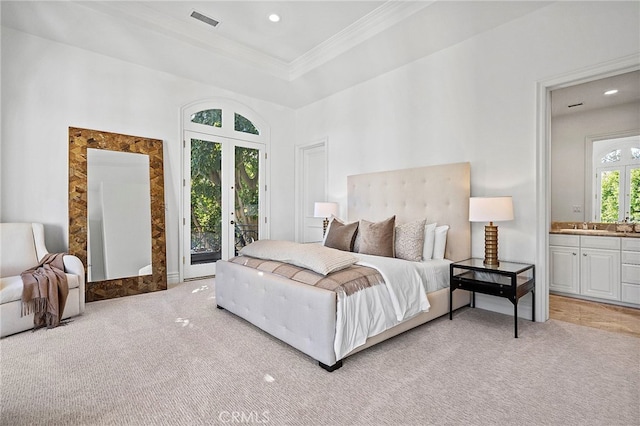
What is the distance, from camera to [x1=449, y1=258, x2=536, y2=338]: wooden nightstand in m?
2.70

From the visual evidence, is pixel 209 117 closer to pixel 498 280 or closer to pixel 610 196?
pixel 498 280

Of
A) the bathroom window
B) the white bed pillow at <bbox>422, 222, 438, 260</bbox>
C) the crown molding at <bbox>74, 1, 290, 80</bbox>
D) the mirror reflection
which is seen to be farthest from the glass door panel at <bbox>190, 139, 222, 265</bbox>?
the bathroom window

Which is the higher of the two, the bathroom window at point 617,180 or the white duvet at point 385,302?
the bathroom window at point 617,180

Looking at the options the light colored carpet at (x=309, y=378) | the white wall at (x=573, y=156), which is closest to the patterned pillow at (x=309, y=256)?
the light colored carpet at (x=309, y=378)

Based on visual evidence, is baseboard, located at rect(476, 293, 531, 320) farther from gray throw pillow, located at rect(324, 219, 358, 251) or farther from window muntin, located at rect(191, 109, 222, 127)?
window muntin, located at rect(191, 109, 222, 127)

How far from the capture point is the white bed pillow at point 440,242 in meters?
3.50

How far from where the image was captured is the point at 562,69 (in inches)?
116

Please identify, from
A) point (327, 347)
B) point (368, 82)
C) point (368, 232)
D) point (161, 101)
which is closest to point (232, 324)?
point (327, 347)

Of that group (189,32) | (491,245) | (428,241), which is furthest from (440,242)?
(189,32)

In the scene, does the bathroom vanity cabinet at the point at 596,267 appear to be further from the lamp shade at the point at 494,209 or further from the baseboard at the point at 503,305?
the lamp shade at the point at 494,209

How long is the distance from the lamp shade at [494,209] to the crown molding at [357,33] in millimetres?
1968

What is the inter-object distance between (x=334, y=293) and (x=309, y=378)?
54 cm

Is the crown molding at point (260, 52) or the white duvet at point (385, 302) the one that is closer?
the white duvet at point (385, 302)

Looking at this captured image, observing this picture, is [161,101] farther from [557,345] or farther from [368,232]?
[557,345]
